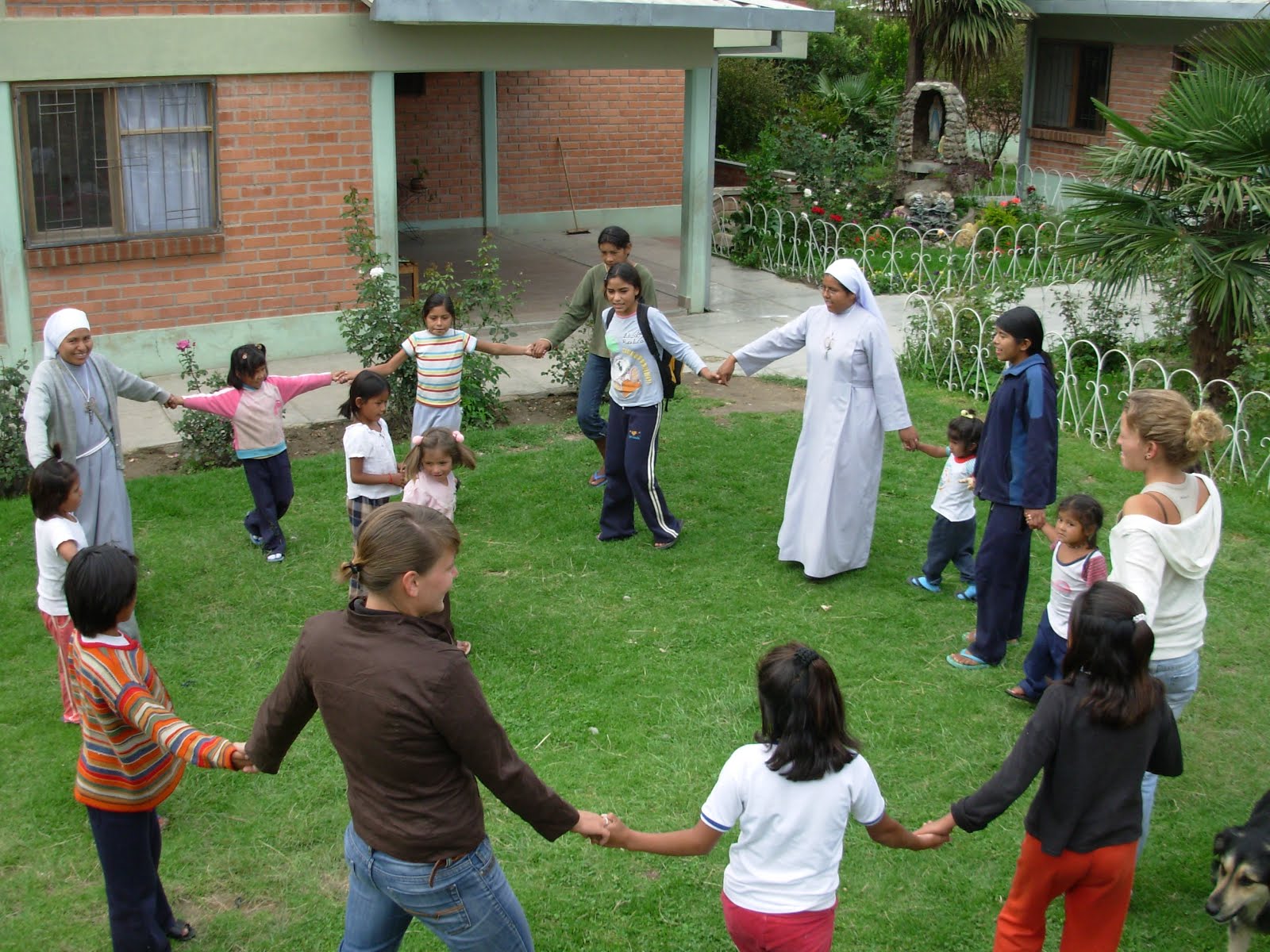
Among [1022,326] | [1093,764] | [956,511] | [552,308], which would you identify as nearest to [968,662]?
[956,511]

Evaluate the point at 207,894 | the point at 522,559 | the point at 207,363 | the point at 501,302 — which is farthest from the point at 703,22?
the point at 207,894

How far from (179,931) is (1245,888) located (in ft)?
10.5

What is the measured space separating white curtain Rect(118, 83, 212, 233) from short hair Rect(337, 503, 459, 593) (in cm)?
844

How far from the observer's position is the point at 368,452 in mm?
6164

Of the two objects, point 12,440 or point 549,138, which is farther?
point 549,138

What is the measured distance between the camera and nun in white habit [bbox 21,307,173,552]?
5.70 m

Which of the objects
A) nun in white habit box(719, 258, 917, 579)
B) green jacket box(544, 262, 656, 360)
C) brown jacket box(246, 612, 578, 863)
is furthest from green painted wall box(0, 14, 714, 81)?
brown jacket box(246, 612, 578, 863)

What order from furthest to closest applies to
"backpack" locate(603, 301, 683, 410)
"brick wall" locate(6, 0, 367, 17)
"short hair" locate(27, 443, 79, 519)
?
"brick wall" locate(6, 0, 367, 17), "backpack" locate(603, 301, 683, 410), "short hair" locate(27, 443, 79, 519)

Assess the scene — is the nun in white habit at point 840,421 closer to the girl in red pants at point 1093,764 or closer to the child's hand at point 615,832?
the girl in red pants at point 1093,764

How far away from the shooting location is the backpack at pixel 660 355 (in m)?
7.06

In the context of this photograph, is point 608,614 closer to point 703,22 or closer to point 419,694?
point 419,694

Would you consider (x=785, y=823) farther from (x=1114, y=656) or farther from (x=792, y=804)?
(x=1114, y=656)

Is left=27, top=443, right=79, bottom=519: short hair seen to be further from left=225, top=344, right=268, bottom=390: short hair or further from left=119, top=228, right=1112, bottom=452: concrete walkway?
left=119, top=228, right=1112, bottom=452: concrete walkway

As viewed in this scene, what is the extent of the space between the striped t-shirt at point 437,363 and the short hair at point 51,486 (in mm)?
2520
